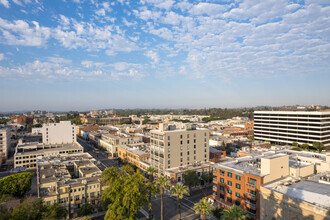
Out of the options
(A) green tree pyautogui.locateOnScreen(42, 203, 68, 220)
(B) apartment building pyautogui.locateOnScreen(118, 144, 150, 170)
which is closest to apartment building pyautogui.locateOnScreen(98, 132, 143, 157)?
(B) apartment building pyautogui.locateOnScreen(118, 144, 150, 170)

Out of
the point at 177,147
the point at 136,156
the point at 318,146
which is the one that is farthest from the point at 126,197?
the point at 318,146

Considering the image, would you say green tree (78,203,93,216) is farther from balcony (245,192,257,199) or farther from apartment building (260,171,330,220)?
apartment building (260,171,330,220)

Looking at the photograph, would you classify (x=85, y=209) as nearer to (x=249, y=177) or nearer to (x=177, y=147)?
(x=177, y=147)

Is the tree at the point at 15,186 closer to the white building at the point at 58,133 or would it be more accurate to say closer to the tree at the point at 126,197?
the tree at the point at 126,197

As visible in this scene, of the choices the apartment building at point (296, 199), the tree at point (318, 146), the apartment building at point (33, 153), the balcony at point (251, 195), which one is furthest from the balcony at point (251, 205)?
the tree at point (318, 146)

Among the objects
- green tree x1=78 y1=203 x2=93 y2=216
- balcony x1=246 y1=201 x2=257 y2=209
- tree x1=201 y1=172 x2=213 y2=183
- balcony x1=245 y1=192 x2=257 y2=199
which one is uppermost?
balcony x1=245 y1=192 x2=257 y2=199

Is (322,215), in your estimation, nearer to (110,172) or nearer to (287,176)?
(287,176)
